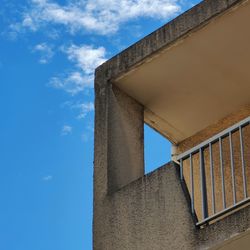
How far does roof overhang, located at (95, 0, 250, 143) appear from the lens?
35.6 feet

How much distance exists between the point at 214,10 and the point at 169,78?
3.96 feet

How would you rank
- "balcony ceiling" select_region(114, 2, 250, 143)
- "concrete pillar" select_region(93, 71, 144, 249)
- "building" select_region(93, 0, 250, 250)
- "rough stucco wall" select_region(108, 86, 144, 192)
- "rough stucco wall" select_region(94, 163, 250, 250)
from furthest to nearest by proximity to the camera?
"rough stucco wall" select_region(108, 86, 144, 192) < "balcony ceiling" select_region(114, 2, 250, 143) < "concrete pillar" select_region(93, 71, 144, 249) < "building" select_region(93, 0, 250, 250) < "rough stucco wall" select_region(94, 163, 250, 250)

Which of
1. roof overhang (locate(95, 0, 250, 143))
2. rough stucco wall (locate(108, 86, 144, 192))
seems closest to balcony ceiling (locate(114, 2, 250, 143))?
roof overhang (locate(95, 0, 250, 143))

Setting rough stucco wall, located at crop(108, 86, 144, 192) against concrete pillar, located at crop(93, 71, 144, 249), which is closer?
concrete pillar, located at crop(93, 71, 144, 249)

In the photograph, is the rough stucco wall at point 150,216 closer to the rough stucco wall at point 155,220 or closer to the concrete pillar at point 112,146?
the rough stucco wall at point 155,220

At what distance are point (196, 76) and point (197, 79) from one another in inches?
2.3

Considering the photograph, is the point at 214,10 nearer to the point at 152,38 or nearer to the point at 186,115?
the point at 152,38

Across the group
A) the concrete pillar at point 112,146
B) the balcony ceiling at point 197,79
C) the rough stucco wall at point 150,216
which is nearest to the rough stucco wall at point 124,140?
the concrete pillar at point 112,146

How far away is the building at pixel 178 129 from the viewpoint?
32.2 ft

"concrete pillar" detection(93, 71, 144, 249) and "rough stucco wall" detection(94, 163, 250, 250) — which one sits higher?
"concrete pillar" detection(93, 71, 144, 249)

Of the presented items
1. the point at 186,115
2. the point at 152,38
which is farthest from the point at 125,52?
the point at 186,115

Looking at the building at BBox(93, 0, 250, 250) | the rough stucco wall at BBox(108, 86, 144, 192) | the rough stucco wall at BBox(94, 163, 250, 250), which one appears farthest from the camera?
the rough stucco wall at BBox(108, 86, 144, 192)

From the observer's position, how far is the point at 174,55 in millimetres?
11172

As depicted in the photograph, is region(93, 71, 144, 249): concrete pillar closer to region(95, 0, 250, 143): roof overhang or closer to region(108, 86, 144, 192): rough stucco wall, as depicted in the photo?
region(108, 86, 144, 192): rough stucco wall
